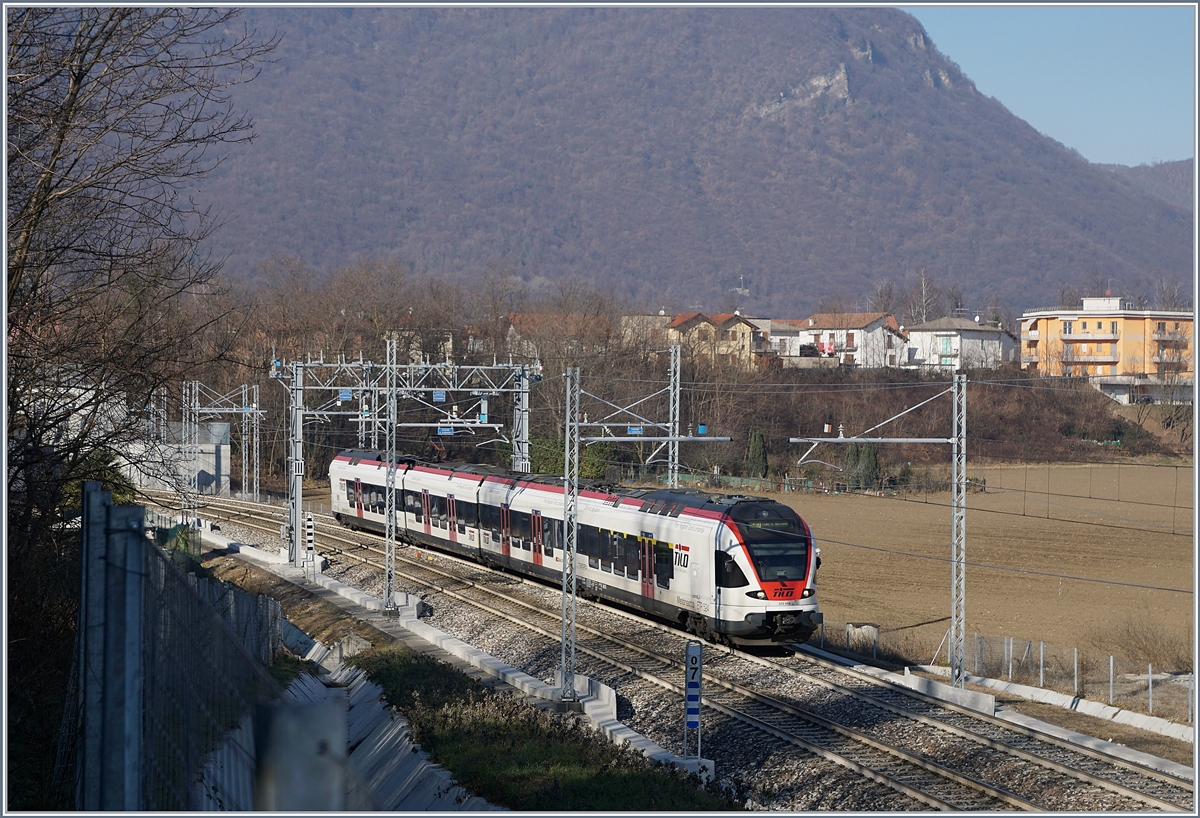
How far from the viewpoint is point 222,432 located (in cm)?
6500

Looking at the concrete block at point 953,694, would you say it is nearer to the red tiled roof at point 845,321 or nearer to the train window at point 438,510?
the train window at point 438,510

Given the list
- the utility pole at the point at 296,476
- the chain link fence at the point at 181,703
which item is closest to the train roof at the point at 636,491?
the utility pole at the point at 296,476

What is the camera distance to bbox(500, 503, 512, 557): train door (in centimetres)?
3384

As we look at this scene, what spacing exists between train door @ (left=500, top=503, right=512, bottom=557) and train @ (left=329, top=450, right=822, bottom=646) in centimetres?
3

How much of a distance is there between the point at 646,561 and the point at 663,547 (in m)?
1.07

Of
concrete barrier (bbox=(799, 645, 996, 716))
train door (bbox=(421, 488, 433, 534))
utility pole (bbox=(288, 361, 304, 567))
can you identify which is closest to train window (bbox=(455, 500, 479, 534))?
train door (bbox=(421, 488, 433, 534))

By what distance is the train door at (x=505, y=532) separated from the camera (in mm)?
33844

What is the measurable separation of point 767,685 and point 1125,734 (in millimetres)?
5928

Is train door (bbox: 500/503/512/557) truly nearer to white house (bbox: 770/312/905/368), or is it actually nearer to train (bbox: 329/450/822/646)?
train (bbox: 329/450/822/646)

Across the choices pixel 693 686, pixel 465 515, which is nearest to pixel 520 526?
pixel 465 515

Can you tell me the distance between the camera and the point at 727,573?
2252cm

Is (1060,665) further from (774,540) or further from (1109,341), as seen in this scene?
(1109,341)

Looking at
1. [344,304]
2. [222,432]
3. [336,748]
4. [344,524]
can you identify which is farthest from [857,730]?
[344,304]

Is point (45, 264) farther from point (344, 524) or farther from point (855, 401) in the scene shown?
point (855, 401)
